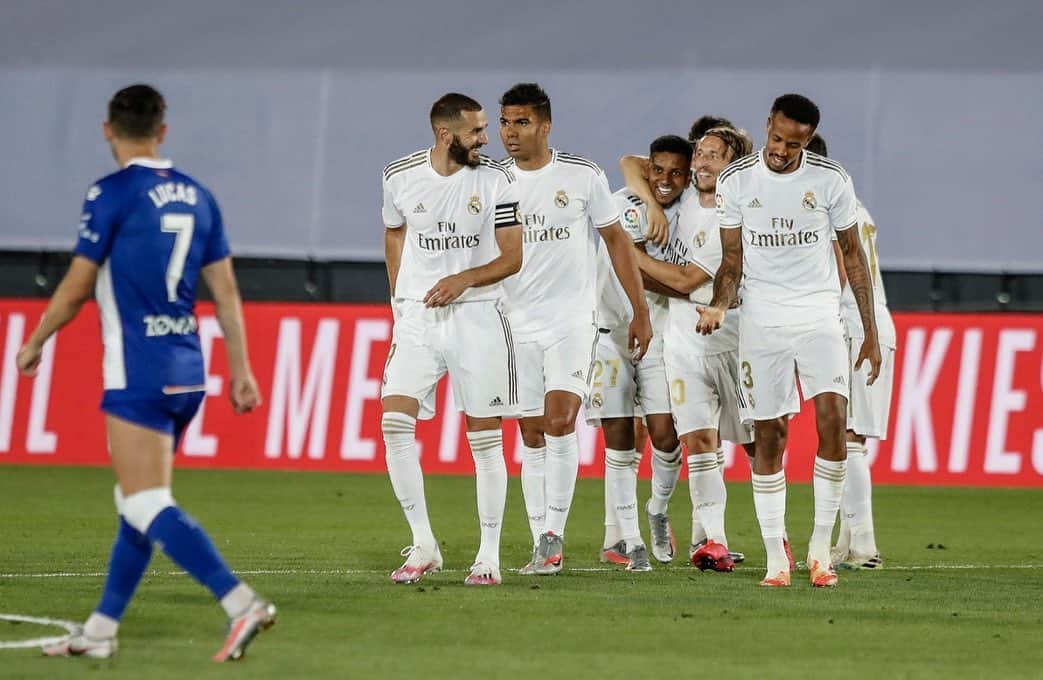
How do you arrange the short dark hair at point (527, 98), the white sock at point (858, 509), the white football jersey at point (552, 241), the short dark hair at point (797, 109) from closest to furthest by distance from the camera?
the short dark hair at point (797, 109)
the short dark hair at point (527, 98)
the white football jersey at point (552, 241)
the white sock at point (858, 509)

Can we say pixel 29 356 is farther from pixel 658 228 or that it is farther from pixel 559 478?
pixel 658 228

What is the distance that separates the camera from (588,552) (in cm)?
1091

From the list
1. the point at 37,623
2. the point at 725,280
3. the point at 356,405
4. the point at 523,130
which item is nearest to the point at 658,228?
the point at 725,280

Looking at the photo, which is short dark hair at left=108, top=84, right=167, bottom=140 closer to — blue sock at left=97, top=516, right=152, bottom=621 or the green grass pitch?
blue sock at left=97, top=516, right=152, bottom=621

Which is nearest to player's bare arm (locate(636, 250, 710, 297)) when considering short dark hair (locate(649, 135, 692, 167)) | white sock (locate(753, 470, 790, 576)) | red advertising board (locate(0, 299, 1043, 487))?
short dark hair (locate(649, 135, 692, 167))

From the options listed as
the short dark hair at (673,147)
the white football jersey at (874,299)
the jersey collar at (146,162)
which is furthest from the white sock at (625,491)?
the jersey collar at (146,162)

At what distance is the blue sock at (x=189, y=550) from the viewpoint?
6.53 meters

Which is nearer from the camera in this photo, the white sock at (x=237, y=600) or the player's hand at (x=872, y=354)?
the white sock at (x=237, y=600)

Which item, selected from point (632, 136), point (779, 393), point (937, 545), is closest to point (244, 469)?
point (632, 136)

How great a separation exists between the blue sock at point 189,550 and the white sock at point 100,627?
39 centimetres

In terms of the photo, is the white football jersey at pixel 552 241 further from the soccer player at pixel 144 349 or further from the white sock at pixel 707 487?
the soccer player at pixel 144 349

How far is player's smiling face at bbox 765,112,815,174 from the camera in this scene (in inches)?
354

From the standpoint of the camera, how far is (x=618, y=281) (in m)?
10.8

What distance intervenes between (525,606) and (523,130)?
2631 mm
